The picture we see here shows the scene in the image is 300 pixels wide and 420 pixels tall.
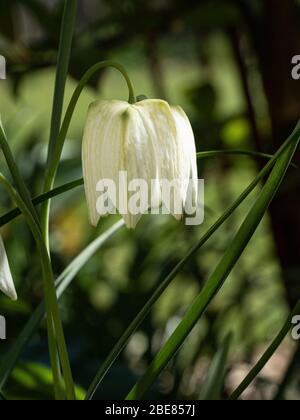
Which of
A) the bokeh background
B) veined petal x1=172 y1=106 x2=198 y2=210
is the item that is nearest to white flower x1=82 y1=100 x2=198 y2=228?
veined petal x1=172 y1=106 x2=198 y2=210

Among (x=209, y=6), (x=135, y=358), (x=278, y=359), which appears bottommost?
(x=278, y=359)

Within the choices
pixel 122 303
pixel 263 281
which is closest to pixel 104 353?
pixel 122 303

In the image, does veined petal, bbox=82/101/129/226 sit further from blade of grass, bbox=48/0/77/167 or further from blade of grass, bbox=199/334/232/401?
blade of grass, bbox=199/334/232/401

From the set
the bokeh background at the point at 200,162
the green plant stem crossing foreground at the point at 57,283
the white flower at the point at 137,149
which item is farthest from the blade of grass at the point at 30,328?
the bokeh background at the point at 200,162

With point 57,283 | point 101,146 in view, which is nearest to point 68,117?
point 101,146

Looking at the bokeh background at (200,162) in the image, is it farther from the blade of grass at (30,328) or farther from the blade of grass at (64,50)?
the blade of grass at (64,50)

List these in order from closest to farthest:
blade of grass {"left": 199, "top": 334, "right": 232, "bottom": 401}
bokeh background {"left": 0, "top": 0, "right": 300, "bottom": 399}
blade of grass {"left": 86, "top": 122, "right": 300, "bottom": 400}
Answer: blade of grass {"left": 86, "top": 122, "right": 300, "bottom": 400}, blade of grass {"left": 199, "top": 334, "right": 232, "bottom": 401}, bokeh background {"left": 0, "top": 0, "right": 300, "bottom": 399}

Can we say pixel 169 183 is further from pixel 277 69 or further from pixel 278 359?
pixel 278 359
